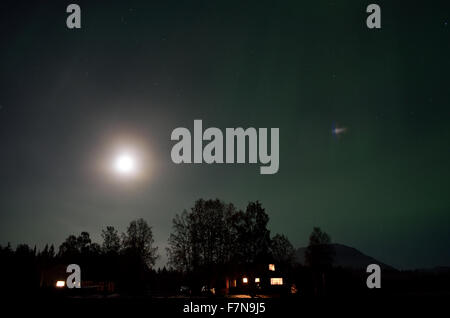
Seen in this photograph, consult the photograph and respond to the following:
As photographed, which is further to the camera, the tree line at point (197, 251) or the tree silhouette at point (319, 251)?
the tree silhouette at point (319, 251)

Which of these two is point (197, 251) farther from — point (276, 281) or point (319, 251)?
point (319, 251)

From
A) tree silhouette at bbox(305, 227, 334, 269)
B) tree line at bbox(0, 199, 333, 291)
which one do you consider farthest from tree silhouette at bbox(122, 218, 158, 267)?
tree silhouette at bbox(305, 227, 334, 269)

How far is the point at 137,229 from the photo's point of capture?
62.7 m

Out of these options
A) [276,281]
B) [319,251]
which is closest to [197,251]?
[276,281]

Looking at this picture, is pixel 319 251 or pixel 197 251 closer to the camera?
pixel 197 251

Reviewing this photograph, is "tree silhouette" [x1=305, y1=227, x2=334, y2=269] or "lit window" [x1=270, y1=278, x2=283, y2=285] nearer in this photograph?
"lit window" [x1=270, y1=278, x2=283, y2=285]

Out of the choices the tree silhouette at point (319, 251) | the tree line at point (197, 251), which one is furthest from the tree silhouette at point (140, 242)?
the tree silhouette at point (319, 251)

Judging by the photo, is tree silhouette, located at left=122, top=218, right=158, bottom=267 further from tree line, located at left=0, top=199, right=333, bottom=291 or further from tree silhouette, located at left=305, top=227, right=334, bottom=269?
tree silhouette, located at left=305, top=227, right=334, bottom=269

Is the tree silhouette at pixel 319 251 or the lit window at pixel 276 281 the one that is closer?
the lit window at pixel 276 281

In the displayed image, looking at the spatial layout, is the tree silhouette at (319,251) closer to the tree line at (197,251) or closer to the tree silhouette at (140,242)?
the tree line at (197,251)
